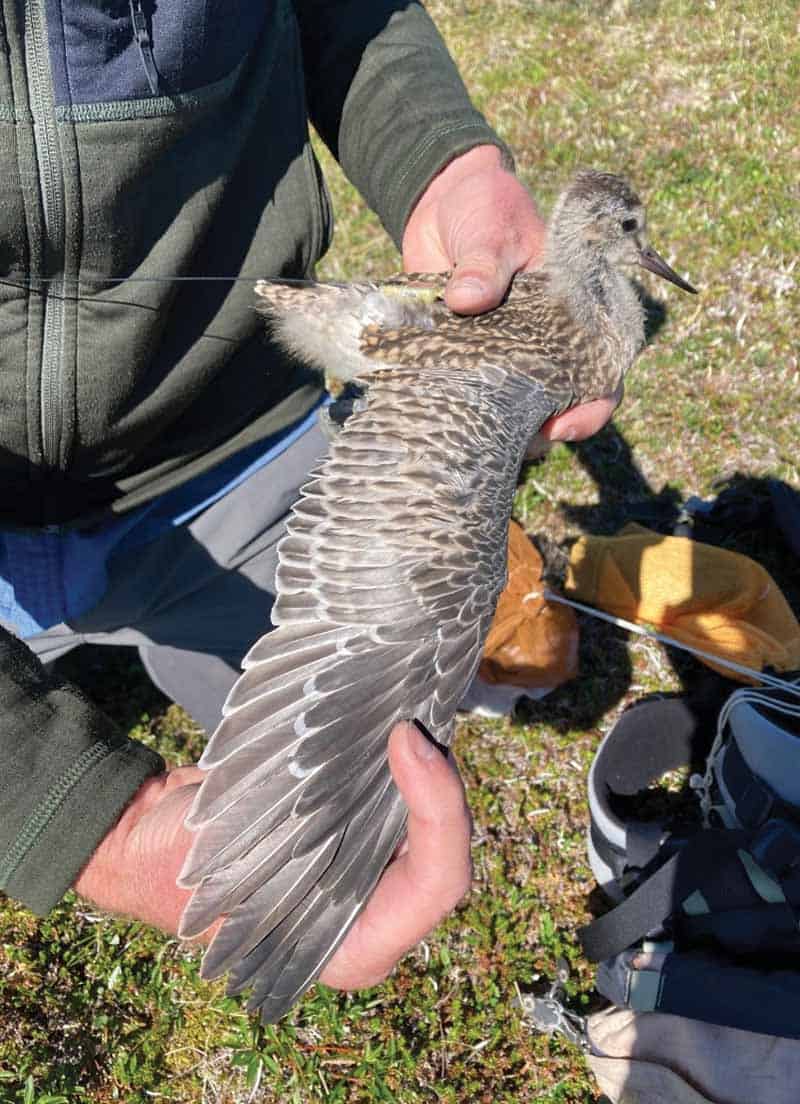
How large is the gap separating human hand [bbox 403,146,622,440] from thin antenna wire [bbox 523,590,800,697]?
34.2 inches

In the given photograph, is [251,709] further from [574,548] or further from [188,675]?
[574,548]

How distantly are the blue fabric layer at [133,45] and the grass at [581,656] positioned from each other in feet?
8.96

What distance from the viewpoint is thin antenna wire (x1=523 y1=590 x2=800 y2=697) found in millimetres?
3658

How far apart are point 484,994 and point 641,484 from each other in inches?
102

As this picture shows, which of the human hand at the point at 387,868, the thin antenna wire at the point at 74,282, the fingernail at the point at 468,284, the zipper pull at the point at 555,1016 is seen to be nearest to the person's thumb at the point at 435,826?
the human hand at the point at 387,868

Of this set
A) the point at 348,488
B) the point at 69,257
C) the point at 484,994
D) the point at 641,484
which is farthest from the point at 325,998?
the point at 641,484

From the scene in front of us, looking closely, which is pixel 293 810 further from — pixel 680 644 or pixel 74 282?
pixel 680 644

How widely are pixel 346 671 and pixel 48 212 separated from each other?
1.39 meters

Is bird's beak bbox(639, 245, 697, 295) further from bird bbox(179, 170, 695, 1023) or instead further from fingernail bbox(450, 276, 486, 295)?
fingernail bbox(450, 276, 486, 295)

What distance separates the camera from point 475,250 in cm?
332

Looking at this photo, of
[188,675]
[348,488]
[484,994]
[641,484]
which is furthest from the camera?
[641,484]

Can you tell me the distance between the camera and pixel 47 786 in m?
2.22

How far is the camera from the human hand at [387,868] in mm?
2197

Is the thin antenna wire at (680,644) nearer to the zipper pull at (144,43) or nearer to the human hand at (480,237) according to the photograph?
the human hand at (480,237)
